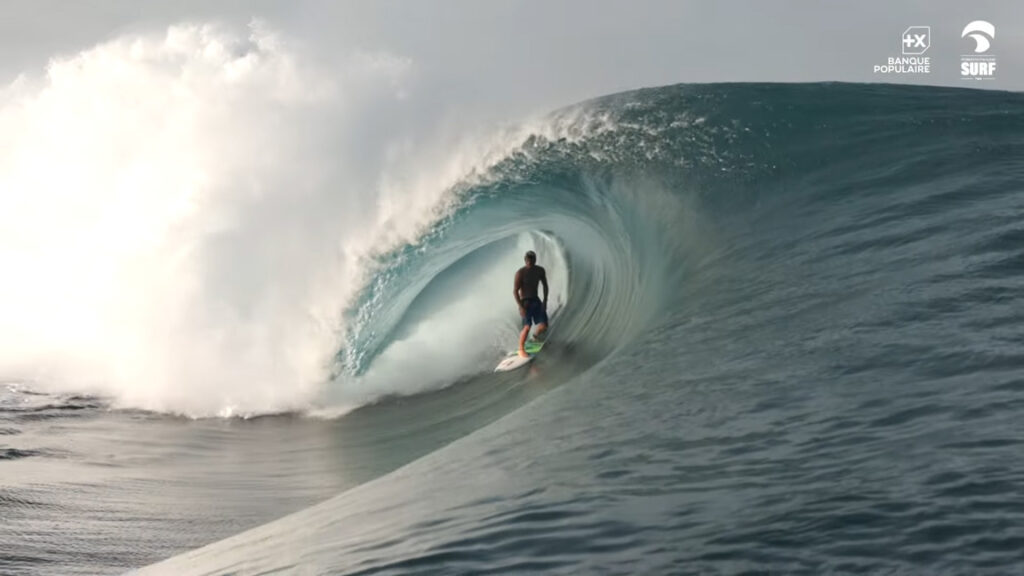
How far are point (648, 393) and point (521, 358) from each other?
5.22 metres

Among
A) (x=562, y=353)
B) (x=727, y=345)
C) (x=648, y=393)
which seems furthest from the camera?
(x=562, y=353)

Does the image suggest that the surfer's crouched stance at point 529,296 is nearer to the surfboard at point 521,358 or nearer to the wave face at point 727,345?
the surfboard at point 521,358

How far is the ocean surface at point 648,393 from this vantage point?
4.69 meters

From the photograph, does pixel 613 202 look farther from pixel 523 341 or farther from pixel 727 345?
pixel 727 345

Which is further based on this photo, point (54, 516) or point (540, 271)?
point (540, 271)

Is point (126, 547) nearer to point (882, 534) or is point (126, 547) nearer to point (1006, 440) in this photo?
point (882, 534)

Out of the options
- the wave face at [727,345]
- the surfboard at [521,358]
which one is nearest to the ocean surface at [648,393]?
the wave face at [727,345]

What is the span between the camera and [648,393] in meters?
7.76

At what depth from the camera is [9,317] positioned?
20.2 metres

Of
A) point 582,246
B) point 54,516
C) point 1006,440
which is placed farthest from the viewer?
point 582,246

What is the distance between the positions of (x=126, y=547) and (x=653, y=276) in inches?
274

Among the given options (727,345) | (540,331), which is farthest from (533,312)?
(727,345)

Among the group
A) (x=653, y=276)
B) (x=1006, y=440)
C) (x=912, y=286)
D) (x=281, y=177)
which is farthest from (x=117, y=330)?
(x=1006, y=440)

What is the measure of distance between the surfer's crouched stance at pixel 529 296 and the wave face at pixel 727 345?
46 centimetres
